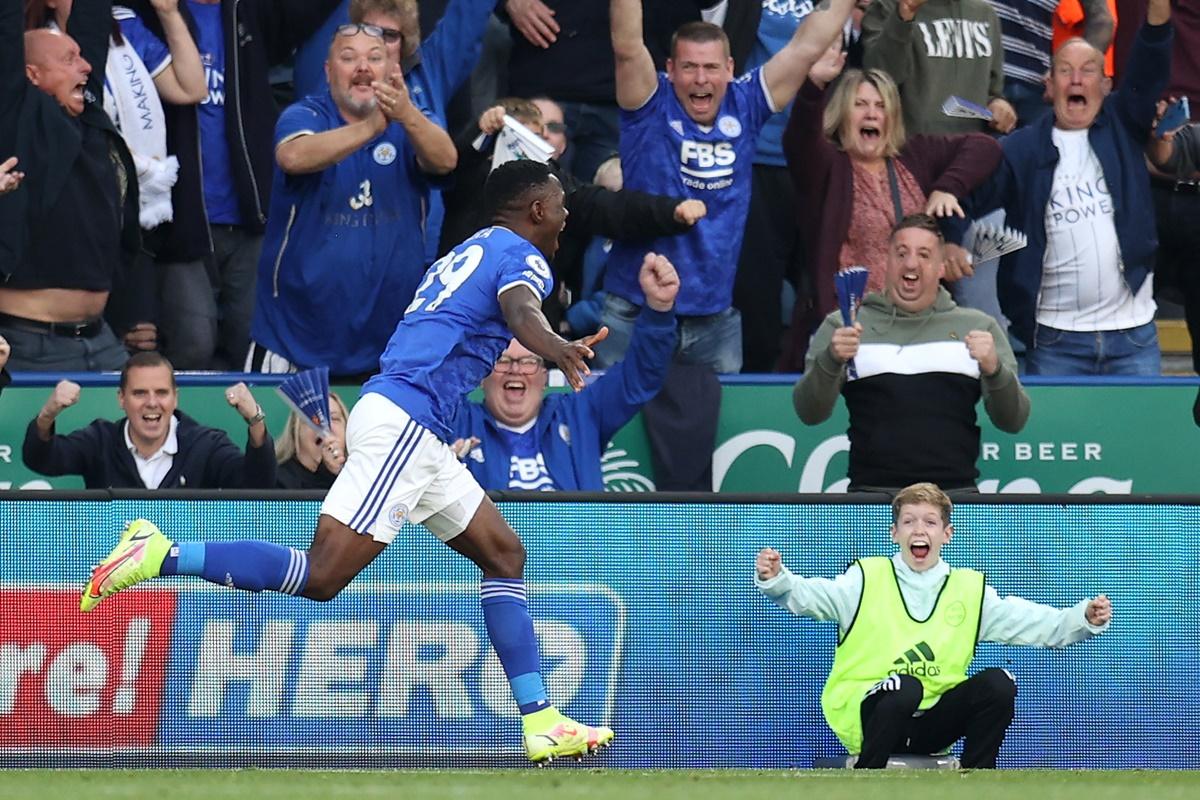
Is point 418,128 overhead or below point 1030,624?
overhead

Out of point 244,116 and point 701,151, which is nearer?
point 701,151

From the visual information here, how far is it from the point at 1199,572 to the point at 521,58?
421cm

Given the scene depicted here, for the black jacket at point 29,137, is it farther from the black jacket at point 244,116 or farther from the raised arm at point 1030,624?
the raised arm at point 1030,624

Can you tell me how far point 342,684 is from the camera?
709 centimetres

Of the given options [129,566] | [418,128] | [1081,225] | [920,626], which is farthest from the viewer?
[1081,225]

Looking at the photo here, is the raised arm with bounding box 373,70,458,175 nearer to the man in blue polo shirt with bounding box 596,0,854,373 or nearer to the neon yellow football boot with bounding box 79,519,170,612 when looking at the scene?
the man in blue polo shirt with bounding box 596,0,854,373

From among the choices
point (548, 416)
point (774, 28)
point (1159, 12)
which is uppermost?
point (1159, 12)

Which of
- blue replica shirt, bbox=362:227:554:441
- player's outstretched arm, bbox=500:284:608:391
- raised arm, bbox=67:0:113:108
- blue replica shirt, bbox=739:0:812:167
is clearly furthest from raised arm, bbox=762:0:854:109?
player's outstretched arm, bbox=500:284:608:391

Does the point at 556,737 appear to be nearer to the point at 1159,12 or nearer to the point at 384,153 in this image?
the point at 384,153

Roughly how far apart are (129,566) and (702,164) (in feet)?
12.3

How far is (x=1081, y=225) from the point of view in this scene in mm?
9320

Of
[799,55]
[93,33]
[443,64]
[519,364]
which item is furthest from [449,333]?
[93,33]

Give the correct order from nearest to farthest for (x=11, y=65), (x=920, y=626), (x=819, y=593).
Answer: (x=920, y=626)
(x=819, y=593)
(x=11, y=65)

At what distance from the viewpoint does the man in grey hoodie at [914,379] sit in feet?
26.0
